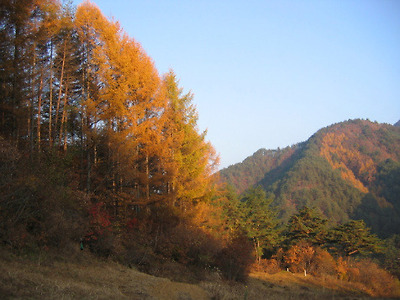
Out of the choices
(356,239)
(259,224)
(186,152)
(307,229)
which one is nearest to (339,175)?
(307,229)

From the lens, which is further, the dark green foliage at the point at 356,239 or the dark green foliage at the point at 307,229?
the dark green foliage at the point at 307,229

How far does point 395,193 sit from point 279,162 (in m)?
64.4

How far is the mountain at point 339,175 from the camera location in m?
98.8

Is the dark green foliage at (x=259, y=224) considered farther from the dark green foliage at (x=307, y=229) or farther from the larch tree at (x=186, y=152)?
the larch tree at (x=186, y=152)

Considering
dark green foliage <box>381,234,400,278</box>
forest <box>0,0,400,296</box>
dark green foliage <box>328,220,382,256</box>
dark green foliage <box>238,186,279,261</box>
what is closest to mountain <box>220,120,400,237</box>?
dark green foliage <box>238,186,279,261</box>

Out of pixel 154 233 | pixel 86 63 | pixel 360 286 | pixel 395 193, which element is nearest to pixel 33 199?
pixel 154 233

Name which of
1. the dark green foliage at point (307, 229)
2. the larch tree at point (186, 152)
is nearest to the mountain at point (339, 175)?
the dark green foliage at point (307, 229)

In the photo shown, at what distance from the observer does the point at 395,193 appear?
107 m

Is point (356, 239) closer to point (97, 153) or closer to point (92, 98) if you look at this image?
point (97, 153)

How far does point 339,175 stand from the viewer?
123m

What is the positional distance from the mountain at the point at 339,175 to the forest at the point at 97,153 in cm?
5484

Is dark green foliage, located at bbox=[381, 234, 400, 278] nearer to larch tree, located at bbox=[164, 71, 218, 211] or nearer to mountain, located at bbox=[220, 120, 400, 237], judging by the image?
larch tree, located at bbox=[164, 71, 218, 211]

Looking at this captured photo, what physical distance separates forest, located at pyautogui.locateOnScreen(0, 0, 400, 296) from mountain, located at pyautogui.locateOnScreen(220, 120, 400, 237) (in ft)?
180

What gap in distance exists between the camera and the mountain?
98.8 metres
